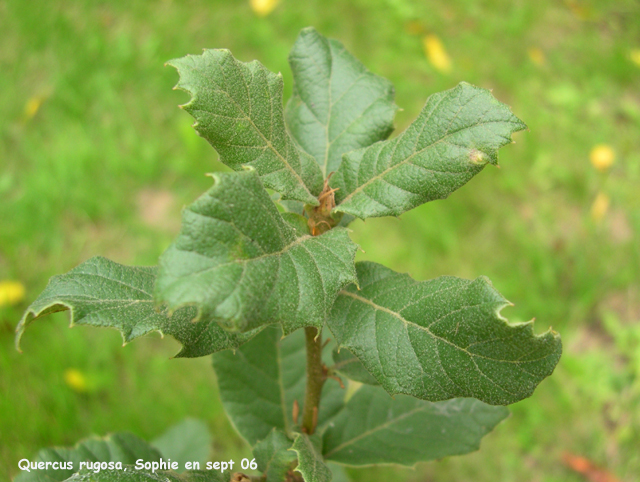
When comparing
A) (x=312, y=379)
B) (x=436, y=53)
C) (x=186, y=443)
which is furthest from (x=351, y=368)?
(x=436, y=53)

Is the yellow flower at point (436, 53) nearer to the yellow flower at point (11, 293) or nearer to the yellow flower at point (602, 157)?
the yellow flower at point (602, 157)

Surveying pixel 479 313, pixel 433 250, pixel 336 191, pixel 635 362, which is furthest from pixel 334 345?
pixel 635 362

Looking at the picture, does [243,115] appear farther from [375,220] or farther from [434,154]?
[375,220]

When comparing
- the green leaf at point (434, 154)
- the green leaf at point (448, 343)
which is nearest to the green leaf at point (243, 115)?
the green leaf at point (434, 154)

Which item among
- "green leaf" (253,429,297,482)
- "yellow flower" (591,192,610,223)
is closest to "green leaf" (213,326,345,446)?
"green leaf" (253,429,297,482)

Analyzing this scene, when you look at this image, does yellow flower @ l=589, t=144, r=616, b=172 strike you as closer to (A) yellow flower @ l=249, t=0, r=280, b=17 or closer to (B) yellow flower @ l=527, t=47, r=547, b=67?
(B) yellow flower @ l=527, t=47, r=547, b=67

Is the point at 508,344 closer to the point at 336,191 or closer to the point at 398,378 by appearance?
the point at 398,378
